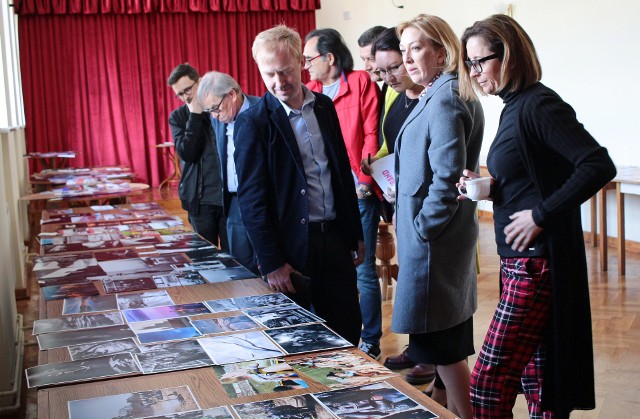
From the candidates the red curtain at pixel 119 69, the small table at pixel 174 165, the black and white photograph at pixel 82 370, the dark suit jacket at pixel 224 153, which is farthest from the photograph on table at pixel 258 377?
the red curtain at pixel 119 69

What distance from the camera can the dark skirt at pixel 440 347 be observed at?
2479mm

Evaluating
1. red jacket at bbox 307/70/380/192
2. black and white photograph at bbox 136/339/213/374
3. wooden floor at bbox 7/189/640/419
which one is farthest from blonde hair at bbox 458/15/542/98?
red jacket at bbox 307/70/380/192

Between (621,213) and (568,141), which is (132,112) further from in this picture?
(568,141)

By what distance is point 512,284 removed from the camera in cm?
209

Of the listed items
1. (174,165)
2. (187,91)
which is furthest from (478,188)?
(174,165)

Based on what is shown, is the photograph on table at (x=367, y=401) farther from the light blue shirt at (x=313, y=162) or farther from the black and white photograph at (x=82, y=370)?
the light blue shirt at (x=313, y=162)

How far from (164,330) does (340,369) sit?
1.92 ft

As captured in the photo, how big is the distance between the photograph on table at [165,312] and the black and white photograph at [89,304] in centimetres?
10

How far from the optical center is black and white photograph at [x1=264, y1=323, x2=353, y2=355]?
1.83 metres

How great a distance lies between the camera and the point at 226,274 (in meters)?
2.73

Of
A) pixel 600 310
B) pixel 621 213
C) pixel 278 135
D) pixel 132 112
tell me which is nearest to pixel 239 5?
pixel 132 112

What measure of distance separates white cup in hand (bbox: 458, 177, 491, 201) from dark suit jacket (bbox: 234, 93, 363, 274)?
0.74m

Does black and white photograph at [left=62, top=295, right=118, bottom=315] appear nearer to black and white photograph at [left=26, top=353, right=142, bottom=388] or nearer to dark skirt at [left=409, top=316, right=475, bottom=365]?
black and white photograph at [left=26, top=353, right=142, bottom=388]

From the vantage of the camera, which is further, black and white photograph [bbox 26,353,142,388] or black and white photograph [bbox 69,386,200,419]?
black and white photograph [bbox 26,353,142,388]
